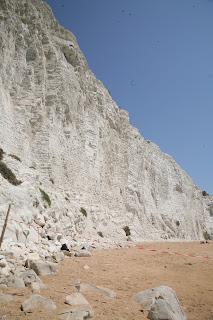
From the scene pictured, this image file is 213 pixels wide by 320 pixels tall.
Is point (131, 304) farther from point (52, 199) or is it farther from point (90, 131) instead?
point (90, 131)

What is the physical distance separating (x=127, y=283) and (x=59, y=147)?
775 inches

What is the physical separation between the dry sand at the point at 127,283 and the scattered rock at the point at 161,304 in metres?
0.25

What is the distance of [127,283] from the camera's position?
36.1ft

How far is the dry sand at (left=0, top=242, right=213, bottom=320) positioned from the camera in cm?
775

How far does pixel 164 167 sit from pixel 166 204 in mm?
6977

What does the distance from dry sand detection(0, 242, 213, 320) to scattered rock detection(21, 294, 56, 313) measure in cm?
18

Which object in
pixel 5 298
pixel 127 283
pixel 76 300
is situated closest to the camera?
pixel 5 298

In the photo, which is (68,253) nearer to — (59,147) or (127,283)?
(127,283)

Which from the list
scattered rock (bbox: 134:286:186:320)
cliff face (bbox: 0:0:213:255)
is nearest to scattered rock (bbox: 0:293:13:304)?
scattered rock (bbox: 134:286:186:320)

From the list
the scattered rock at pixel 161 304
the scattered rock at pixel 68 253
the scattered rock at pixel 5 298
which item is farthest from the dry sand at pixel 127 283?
the scattered rock at pixel 68 253

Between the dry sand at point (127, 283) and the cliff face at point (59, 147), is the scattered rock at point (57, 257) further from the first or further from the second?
the cliff face at point (59, 147)

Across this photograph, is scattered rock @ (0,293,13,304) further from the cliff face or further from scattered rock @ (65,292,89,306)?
the cliff face

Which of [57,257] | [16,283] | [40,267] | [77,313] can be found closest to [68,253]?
[57,257]

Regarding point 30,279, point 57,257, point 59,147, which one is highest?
point 59,147
